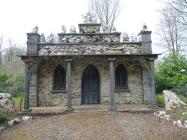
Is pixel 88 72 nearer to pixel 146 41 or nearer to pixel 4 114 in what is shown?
pixel 146 41

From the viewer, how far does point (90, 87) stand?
18.1 m

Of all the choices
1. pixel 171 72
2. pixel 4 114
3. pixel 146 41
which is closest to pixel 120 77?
pixel 146 41

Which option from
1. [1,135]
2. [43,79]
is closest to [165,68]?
[43,79]

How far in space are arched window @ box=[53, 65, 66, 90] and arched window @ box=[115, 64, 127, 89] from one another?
3425 mm

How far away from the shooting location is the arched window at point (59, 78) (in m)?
17.9

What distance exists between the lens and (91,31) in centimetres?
1919

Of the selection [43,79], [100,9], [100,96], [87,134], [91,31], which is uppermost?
[100,9]

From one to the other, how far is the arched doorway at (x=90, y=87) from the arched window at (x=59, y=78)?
1291 mm

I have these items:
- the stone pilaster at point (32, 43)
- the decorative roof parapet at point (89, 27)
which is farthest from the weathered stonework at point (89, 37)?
the stone pilaster at point (32, 43)

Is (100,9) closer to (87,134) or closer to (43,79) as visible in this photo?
(43,79)

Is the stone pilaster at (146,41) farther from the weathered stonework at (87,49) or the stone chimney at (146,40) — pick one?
the weathered stonework at (87,49)

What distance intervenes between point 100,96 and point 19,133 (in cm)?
803

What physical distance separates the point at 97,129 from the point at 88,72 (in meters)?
7.64

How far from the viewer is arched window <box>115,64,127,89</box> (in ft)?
59.2
